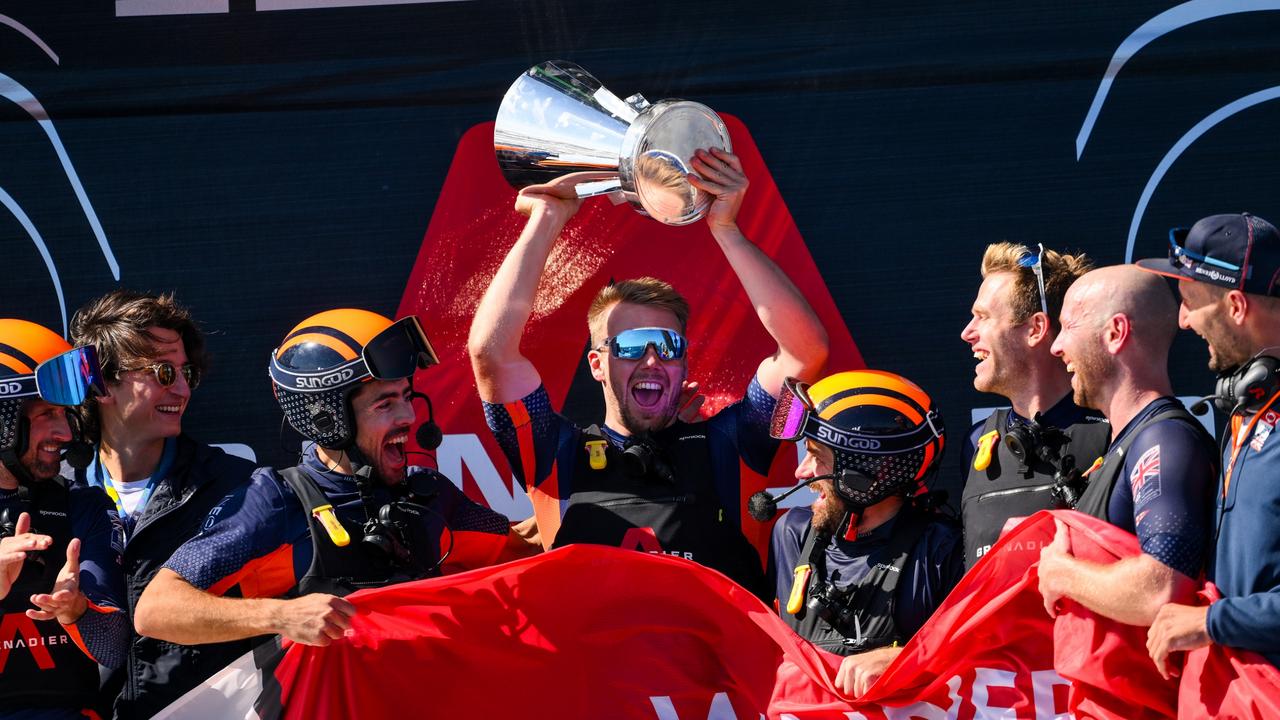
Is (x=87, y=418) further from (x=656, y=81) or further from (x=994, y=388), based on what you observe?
(x=994, y=388)

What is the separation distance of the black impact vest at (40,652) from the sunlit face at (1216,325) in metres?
3.41

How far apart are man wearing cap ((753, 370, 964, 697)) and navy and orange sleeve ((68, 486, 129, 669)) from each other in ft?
6.71

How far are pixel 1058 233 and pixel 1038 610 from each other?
2132mm

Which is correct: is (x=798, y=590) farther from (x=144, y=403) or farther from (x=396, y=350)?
(x=144, y=403)

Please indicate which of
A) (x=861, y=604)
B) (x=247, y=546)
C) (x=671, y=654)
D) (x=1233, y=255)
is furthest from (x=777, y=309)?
(x=247, y=546)

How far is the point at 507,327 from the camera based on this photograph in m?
4.71

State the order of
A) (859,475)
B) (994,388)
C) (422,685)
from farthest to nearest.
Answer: (994,388)
(859,475)
(422,685)

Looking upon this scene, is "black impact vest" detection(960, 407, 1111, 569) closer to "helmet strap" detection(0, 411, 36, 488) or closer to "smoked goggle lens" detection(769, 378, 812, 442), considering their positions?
"smoked goggle lens" detection(769, 378, 812, 442)

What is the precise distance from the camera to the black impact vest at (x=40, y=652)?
4.15 m

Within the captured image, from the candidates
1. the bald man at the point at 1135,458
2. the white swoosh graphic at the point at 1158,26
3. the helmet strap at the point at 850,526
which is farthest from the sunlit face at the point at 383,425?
the white swoosh graphic at the point at 1158,26

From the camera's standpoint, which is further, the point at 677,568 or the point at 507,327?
the point at 507,327

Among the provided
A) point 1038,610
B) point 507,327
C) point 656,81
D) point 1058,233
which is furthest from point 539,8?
point 1038,610

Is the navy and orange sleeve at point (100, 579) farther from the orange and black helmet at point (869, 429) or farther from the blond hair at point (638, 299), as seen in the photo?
the orange and black helmet at point (869, 429)

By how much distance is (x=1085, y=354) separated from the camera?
12.9 feet
